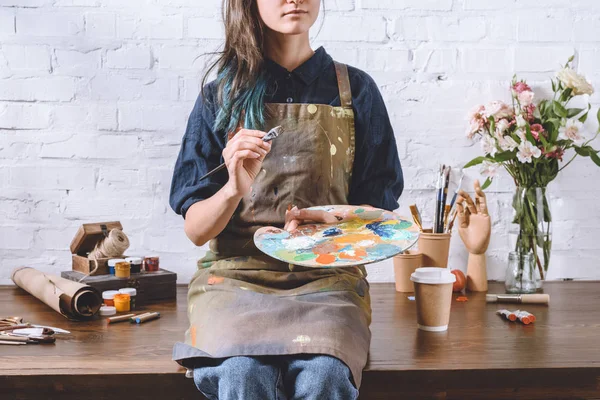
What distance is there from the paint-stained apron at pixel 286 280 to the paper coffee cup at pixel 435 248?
0.56 metres

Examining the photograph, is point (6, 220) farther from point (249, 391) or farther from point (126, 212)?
point (249, 391)

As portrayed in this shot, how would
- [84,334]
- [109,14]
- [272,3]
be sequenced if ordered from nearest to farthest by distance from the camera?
1. [272,3]
2. [84,334]
3. [109,14]

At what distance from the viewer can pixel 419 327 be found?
1.82 m

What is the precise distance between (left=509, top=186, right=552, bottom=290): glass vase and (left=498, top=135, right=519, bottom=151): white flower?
139 millimetres

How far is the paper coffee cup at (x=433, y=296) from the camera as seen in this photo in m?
1.70

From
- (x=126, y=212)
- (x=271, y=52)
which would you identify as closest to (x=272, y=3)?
(x=271, y=52)

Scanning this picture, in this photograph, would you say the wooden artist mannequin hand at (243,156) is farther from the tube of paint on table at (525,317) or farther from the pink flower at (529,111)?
the pink flower at (529,111)

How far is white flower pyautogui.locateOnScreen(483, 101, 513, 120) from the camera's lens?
A: 2.27 meters

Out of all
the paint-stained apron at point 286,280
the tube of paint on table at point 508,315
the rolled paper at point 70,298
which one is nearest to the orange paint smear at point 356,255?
the paint-stained apron at point 286,280

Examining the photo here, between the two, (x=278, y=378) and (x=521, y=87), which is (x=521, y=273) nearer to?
(x=521, y=87)

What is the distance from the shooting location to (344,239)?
1550 millimetres

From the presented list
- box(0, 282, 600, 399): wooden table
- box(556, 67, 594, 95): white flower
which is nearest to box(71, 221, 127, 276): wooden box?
box(0, 282, 600, 399): wooden table

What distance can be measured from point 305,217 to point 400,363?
0.39 m

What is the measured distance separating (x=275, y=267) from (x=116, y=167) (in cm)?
95
